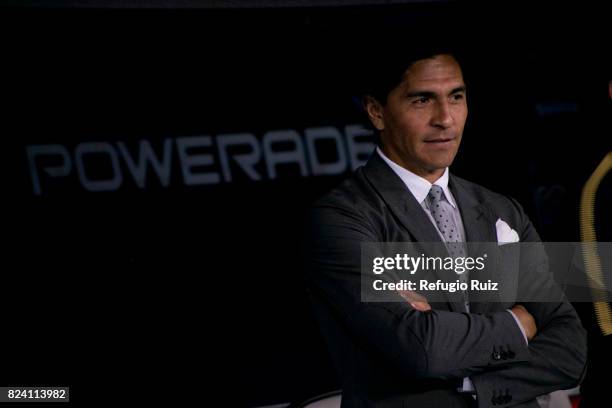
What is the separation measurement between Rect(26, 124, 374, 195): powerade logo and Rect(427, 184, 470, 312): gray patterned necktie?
232 cm

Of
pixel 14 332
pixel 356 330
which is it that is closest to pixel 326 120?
pixel 14 332

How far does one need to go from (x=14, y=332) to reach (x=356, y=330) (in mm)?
3503

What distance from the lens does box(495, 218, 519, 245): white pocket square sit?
7.32 feet

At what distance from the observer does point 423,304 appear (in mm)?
1996

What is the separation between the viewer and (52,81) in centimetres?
459

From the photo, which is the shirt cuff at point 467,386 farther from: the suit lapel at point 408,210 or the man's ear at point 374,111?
the man's ear at point 374,111

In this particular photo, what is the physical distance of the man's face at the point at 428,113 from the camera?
2.16 m

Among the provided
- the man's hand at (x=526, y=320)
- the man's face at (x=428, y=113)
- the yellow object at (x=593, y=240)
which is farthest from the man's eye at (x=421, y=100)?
the man's hand at (x=526, y=320)

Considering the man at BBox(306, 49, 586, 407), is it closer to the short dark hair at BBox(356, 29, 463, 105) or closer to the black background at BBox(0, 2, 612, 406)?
the short dark hair at BBox(356, 29, 463, 105)

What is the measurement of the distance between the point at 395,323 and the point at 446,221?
1.57 ft

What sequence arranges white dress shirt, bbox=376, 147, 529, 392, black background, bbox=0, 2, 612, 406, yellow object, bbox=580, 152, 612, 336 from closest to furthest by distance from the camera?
yellow object, bbox=580, 152, 612, 336 → white dress shirt, bbox=376, 147, 529, 392 → black background, bbox=0, 2, 612, 406

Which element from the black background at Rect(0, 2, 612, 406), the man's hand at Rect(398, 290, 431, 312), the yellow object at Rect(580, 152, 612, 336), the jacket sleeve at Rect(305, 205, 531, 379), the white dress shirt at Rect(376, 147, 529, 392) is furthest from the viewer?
the black background at Rect(0, 2, 612, 406)

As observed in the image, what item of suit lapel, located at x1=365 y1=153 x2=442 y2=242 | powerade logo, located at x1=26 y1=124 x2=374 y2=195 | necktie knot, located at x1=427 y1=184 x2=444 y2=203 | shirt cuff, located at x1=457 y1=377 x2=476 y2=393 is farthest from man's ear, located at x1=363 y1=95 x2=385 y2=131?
powerade logo, located at x1=26 y1=124 x2=374 y2=195

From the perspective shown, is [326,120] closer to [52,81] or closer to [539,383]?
[52,81]
